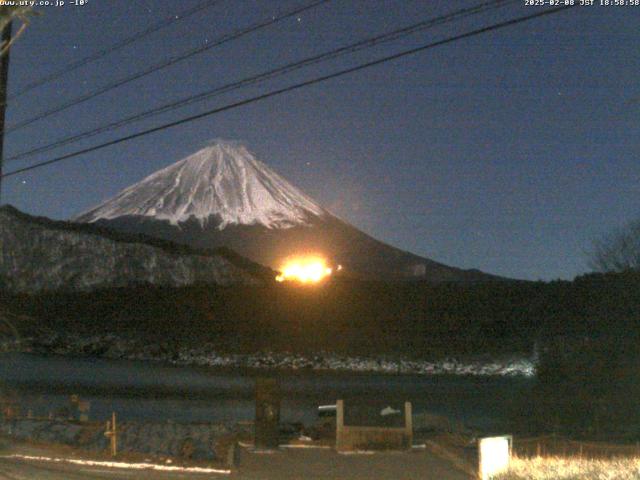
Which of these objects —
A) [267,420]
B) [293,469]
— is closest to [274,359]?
[267,420]

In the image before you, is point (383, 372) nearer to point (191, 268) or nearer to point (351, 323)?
point (351, 323)

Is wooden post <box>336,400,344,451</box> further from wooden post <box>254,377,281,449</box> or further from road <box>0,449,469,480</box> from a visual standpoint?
wooden post <box>254,377,281,449</box>

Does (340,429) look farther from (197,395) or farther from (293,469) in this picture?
(197,395)

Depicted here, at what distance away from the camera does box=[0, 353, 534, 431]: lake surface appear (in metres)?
41.1

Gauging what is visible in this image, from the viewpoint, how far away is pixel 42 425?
3167cm

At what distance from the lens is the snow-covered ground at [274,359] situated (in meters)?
103

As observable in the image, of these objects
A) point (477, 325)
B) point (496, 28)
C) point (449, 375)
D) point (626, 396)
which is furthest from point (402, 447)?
point (477, 325)

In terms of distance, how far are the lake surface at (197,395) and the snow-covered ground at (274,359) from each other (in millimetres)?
25999

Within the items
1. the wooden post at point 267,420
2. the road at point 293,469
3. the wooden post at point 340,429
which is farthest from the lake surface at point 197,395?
the road at point 293,469

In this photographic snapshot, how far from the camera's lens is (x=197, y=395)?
2100 inches

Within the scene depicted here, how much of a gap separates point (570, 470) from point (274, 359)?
99.8 meters

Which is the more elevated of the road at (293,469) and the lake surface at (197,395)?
the road at (293,469)

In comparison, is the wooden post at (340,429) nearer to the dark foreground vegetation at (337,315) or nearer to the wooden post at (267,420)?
the wooden post at (267,420)

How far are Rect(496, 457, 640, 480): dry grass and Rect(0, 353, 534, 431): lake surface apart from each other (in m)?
13.0
